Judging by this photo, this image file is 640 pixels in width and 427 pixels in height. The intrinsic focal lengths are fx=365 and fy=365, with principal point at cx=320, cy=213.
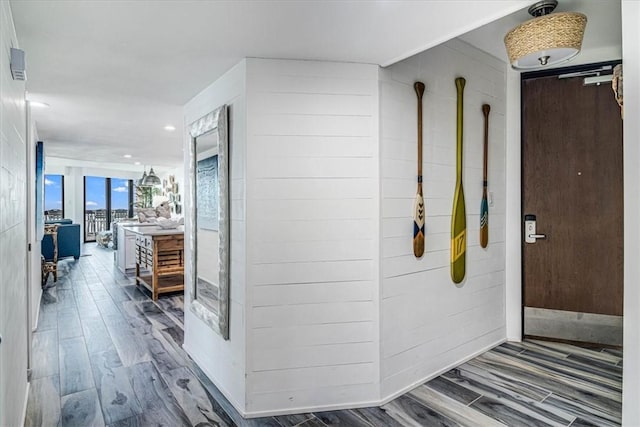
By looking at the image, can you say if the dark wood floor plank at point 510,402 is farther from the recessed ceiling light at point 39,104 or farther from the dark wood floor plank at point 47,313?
the recessed ceiling light at point 39,104

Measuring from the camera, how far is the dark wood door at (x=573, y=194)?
116 inches

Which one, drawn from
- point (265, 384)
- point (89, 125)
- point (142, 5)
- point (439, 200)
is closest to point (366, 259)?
point (439, 200)

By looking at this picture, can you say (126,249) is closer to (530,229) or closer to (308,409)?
(308,409)

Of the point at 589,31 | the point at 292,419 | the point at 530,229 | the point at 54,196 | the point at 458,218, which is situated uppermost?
the point at 589,31

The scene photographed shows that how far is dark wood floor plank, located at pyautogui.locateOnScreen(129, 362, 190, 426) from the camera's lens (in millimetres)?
2160

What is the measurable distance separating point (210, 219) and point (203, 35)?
1.28m

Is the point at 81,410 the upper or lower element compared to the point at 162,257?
lower

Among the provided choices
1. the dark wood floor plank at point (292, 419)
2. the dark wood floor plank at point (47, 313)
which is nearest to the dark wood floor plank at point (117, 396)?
the dark wood floor plank at point (292, 419)

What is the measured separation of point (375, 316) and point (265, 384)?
0.79 m

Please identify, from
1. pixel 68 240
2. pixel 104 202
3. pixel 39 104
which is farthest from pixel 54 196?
pixel 39 104

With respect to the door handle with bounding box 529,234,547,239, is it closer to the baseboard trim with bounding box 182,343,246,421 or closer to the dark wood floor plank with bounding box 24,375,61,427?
the baseboard trim with bounding box 182,343,246,421

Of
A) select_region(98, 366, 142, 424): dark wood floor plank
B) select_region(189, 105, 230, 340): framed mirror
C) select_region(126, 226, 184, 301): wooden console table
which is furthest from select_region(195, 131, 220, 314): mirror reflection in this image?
select_region(126, 226, 184, 301): wooden console table

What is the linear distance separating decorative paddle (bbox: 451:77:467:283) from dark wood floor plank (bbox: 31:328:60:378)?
3093 mm

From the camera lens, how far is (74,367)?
2816 millimetres
